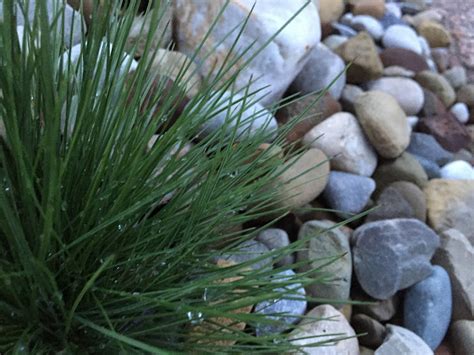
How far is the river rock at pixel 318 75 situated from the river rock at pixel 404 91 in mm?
174

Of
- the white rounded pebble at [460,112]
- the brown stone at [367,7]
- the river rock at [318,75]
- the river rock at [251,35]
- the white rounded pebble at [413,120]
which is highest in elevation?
the river rock at [251,35]

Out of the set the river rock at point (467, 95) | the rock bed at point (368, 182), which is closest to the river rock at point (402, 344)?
the rock bed at point (368, 182)

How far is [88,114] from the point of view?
1.87 ft

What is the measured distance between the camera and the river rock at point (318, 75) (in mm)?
1459

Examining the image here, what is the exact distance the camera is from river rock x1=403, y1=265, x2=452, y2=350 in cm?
102

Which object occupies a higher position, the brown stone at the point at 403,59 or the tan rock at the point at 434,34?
the brown stone at the point at 403,59

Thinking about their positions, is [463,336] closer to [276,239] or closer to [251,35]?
[276,239]

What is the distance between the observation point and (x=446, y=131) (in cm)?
166

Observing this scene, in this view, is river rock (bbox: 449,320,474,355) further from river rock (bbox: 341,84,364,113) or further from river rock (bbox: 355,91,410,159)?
river rock (bbox: 341,84,364,113)

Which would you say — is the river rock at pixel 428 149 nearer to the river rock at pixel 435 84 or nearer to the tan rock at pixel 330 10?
the river rock at pixel 435 84

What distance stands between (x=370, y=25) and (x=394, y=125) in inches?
31.8

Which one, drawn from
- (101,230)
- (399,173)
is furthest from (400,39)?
(101,230)

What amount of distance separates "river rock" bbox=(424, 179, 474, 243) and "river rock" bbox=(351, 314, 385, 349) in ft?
1.17

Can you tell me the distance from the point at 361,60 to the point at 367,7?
0.65 m
